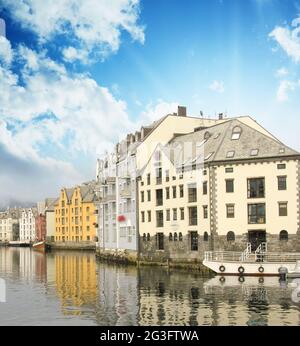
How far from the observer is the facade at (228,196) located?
62.2 metres

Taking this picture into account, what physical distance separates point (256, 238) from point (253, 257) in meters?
2.55

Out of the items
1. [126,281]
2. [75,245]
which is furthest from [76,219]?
[126,281]

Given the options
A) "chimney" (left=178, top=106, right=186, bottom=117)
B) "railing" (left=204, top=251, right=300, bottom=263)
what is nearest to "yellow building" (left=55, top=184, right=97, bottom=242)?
"chimney" (left=178, top=106, right=186, bottom=117)

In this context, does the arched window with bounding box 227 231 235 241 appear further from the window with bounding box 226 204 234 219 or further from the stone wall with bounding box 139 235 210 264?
the stone wall with bounding box 139 235 210 264

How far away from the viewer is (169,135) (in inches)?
3278

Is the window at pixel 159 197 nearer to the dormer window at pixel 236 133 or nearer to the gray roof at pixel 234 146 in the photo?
the gray roof at pixel 234 146

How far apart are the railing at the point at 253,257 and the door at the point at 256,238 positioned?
173 centimetres

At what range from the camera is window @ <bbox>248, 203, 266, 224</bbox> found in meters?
62.9

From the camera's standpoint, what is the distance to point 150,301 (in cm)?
4053

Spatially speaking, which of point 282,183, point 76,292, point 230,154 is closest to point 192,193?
point 230,154

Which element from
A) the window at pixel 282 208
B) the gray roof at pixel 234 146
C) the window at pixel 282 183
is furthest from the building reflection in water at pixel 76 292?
the window at pixel 282 183

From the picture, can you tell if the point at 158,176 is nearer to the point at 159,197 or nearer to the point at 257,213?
the point at 159,197
